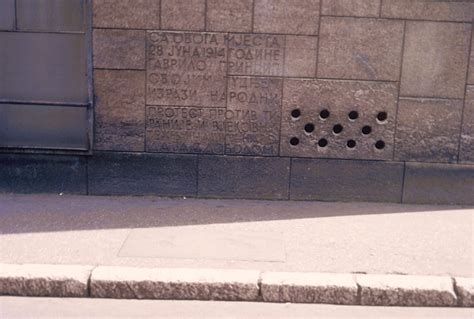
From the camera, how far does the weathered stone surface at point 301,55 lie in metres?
6.89

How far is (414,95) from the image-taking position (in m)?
6.94

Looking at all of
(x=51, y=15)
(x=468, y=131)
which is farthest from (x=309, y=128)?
(x=51, y=15)

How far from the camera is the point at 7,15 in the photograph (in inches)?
275

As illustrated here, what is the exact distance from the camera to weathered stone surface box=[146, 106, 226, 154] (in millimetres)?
7047

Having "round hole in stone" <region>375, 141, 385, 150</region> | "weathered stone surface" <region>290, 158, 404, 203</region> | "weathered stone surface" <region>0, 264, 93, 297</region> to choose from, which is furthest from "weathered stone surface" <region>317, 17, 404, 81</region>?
"weathered stone surface" <region>0, 264, 93, 297</region>

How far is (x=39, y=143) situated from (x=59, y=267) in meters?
2.67

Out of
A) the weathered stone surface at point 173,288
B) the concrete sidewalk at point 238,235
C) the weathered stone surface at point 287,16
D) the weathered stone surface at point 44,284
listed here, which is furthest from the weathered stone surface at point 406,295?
the weathered stone surface at point 287,16

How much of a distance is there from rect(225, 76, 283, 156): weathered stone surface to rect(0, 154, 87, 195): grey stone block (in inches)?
71.1

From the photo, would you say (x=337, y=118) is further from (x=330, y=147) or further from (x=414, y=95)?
(x=414, y=95)

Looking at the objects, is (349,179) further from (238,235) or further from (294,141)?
(238,235)

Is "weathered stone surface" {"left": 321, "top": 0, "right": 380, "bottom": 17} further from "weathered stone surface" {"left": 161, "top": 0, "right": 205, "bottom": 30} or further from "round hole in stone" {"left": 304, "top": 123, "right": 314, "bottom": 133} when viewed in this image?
"weathered stone surface" {"left": 161, "top": 0, "right": 205, "bottom": 30}

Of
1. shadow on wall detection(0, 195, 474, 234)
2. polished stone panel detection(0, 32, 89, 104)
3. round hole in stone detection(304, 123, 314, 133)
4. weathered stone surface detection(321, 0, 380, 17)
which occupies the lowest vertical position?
shadow on wall detection(0, 195, 474, 234)

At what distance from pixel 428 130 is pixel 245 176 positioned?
2.17 meters

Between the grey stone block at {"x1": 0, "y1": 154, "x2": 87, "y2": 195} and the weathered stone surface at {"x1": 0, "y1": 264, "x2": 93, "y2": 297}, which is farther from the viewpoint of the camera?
the grey stone block at {"x1": 0, "y1": 154, "x2": 87, "y2": 195}
